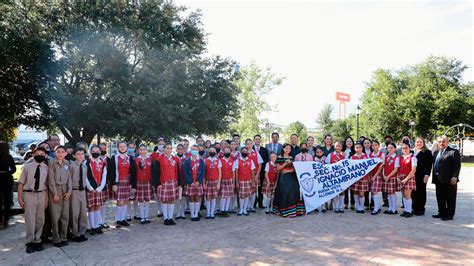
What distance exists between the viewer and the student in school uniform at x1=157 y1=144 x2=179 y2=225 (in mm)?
8156

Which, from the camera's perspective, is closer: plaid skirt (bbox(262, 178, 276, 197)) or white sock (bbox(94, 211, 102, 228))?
white sock (bbox(94, 211, 102, 228))

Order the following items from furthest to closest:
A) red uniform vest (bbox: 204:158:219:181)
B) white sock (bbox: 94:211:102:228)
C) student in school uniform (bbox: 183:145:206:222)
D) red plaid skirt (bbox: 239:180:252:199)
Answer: red plaid skirt (bbox: 239:180:252:199), red uniform vest (bbox: 204:158:219:181), student in school uniform (bbox: 183:145:206:222), white sock (bbox: 94:211:102:228)

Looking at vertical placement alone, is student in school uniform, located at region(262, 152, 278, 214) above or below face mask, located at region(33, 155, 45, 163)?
below

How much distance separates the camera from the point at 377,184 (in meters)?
9.19

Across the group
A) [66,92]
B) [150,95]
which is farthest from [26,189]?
[66,92]

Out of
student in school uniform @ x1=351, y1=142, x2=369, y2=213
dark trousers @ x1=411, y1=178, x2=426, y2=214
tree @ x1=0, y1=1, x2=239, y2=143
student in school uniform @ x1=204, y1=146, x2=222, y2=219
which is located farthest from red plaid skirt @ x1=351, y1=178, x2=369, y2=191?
tree @ x1=0, y1=1, x2=239, y2=143

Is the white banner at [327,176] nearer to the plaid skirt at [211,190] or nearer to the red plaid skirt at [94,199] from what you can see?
the plaid skirt at [211,190]

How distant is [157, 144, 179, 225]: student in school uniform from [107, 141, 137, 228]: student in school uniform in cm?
61

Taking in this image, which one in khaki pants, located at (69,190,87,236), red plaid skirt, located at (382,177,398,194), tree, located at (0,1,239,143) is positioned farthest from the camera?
tree, located at (0,1,239,143)

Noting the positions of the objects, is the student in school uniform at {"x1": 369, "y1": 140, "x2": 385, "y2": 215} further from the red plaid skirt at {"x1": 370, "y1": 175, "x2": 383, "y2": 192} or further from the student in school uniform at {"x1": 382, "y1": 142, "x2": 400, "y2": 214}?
the student in school uniform at {"x1": 382, "y1": 142, "x2": 400, "y2": 214}

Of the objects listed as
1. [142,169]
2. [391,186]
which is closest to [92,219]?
[142,169]

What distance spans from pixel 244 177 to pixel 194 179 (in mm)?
1338

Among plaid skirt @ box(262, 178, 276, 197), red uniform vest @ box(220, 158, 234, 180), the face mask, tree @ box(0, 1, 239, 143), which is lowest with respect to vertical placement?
plaid skirt @ box(262, 178, 276, 197)

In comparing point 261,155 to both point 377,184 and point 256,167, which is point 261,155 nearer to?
point 256,167
